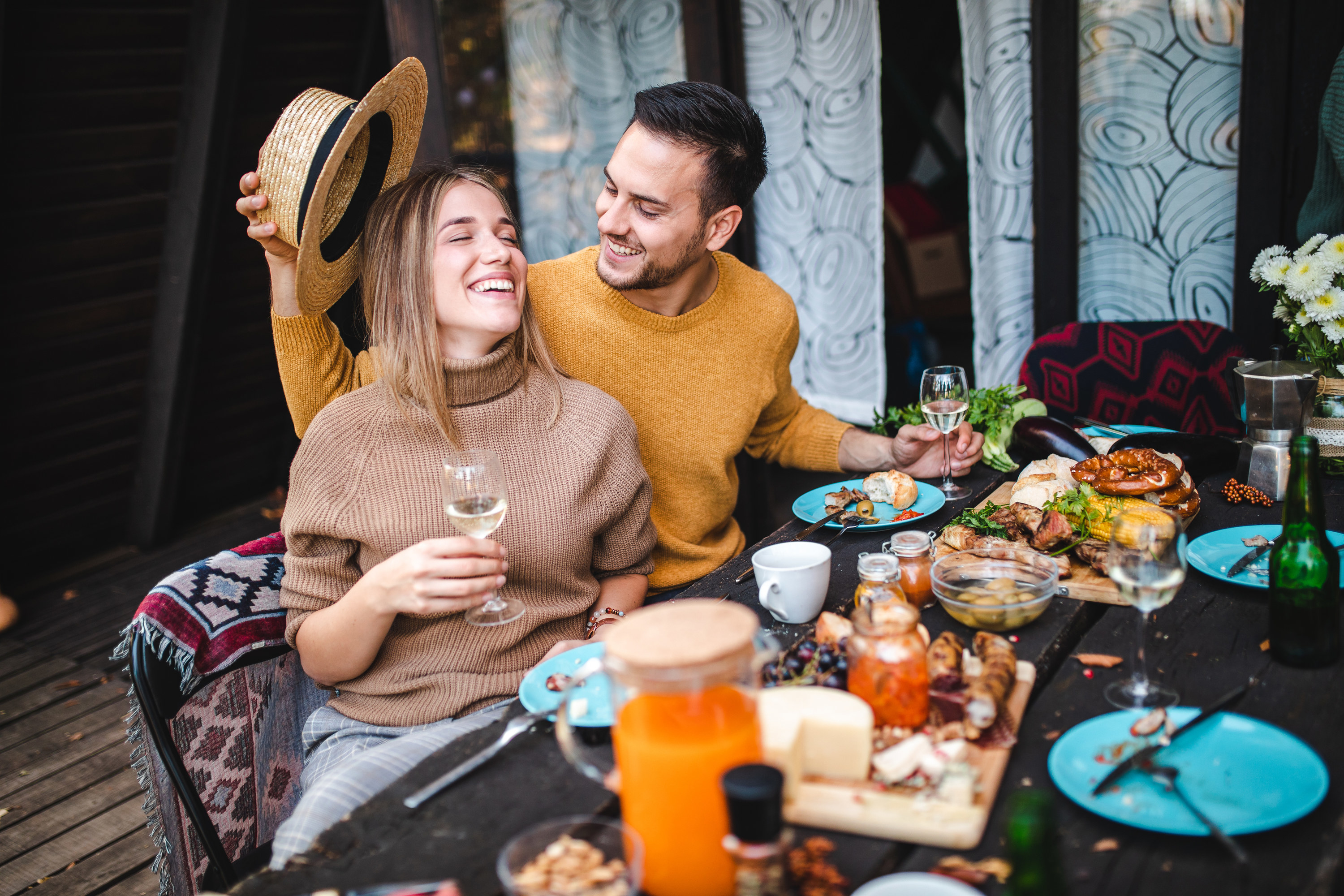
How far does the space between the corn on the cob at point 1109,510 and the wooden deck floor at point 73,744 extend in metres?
2.35

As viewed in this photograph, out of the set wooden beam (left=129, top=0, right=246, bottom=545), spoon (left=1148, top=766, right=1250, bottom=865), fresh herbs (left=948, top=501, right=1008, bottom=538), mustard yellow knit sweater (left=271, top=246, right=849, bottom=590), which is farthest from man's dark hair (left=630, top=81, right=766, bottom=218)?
wooden beam (left=129, top=0, right=246, bottom=545)

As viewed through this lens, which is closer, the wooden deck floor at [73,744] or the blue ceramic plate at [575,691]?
the blue ceramic plate at [575,691]

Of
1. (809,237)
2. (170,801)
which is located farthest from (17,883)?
(809,237)

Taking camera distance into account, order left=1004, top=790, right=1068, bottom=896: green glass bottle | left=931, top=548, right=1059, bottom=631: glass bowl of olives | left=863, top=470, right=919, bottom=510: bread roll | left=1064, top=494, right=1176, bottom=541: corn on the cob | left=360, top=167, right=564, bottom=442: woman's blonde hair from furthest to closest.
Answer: left=863, top=470, right=919, bottom=510: bread roll < left=360, top=167, right=564, bottom=442: woman's blonde hair < left=1064, top=494, right=1176, bottom=541: corn on the cob < left=931, top=548, right=1059, bottom=631: glass bowl of olives < left=1004, top=790, right=1068, bottom=896: green glass bottle

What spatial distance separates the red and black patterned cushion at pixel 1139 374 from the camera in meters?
2.53

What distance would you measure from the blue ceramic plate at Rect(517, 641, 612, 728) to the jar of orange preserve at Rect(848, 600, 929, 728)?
0.98ft

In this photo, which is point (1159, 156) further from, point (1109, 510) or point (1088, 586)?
point (1088, 586)

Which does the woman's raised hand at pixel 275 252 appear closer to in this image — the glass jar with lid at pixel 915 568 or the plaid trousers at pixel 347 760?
the plaid trousers at pixel 347 760

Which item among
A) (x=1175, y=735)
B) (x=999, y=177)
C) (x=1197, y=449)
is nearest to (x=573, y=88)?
(x=999, y=177)

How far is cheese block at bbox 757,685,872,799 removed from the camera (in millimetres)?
986

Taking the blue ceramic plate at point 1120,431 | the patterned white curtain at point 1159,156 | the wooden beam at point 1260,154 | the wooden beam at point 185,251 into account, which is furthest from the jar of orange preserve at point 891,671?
the wooden beam at point 185,251

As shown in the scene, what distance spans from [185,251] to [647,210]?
2854mm

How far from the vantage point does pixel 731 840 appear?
81 cm

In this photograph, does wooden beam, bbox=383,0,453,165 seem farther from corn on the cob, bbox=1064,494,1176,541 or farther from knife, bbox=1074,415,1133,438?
corn on the cob, bbox=1064,494,1176,541
